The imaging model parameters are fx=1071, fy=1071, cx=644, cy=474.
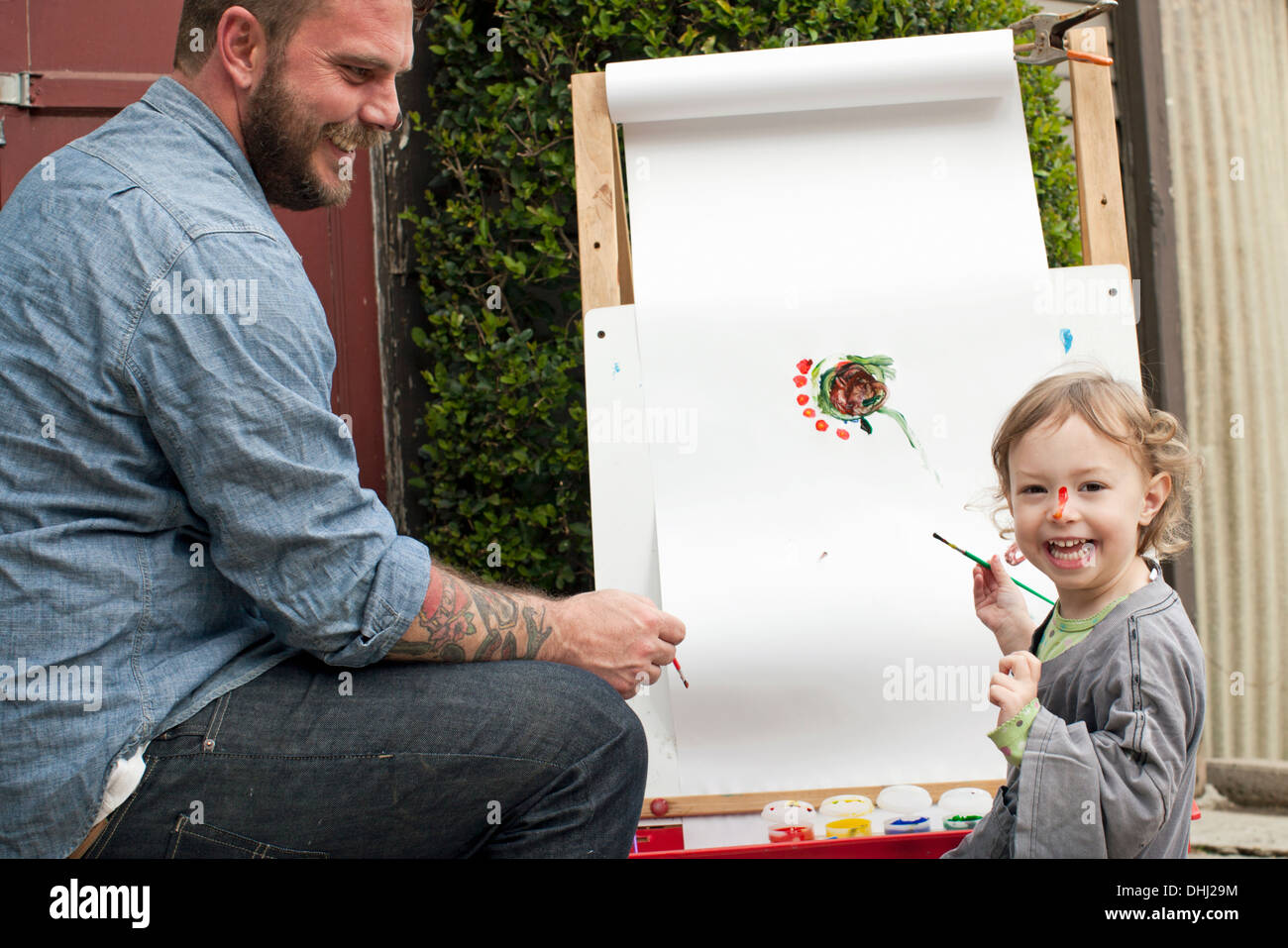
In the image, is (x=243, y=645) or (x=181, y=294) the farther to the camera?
(x=243, y=645)

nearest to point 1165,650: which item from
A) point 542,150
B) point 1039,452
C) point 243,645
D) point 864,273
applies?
point 1039,452

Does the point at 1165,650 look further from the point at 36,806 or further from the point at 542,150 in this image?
the point at 542,150

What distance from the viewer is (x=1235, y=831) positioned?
8.70ft

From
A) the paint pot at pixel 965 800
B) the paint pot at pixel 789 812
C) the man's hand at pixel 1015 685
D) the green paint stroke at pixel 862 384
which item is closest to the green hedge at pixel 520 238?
the green paint stroke at pixel 862 384

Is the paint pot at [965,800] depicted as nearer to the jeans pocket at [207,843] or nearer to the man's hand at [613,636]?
the man's hand at [613,636]

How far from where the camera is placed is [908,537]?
1.72 metres

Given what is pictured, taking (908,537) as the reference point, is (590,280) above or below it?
above

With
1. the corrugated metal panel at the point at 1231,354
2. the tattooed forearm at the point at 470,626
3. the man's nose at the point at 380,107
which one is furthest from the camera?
the corrugated metal panel at the point at 1231,354

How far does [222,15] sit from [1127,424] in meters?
1.19

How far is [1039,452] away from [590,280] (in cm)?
82

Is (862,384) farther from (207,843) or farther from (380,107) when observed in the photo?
(207,843)

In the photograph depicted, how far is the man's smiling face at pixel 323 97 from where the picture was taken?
126 cm

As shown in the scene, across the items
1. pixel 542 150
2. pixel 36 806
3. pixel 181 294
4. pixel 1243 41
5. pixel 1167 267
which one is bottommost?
pixel 36 806

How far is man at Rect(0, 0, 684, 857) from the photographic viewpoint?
103 centimetres
